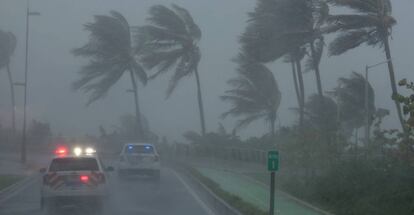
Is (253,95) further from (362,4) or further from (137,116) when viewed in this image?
(362,4)

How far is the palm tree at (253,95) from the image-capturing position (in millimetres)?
54844

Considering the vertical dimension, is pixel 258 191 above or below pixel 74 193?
below

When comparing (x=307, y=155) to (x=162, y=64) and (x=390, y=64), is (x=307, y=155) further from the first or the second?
(x=162, y=64)

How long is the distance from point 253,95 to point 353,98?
45.1 feet

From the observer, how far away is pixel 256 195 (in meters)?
25.3

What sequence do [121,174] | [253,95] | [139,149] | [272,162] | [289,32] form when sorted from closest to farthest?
[272,162] → [121,174] → [139,149] → [289,32] → [253,95]

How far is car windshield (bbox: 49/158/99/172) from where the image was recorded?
22.7 m

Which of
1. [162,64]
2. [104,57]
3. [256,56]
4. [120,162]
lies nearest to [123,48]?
[104,57]

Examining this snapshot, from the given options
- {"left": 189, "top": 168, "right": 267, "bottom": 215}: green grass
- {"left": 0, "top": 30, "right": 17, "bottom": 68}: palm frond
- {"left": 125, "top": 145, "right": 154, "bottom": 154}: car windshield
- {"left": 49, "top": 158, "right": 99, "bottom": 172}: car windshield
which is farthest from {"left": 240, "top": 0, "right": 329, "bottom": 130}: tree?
{"left": 0, "top": 30, "right": 17, "bottom": 68}: palm frond

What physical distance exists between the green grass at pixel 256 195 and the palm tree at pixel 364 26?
23.4 feet

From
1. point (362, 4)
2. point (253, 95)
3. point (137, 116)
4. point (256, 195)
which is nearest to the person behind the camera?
point (256, 195)

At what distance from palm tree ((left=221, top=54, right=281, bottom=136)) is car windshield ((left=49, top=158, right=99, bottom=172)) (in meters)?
31.2

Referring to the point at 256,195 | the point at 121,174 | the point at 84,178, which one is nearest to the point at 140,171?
the point at 121,174

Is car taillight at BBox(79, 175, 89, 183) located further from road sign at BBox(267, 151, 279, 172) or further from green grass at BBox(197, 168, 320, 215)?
road sign at BBox(267, 151, 279, 172)
